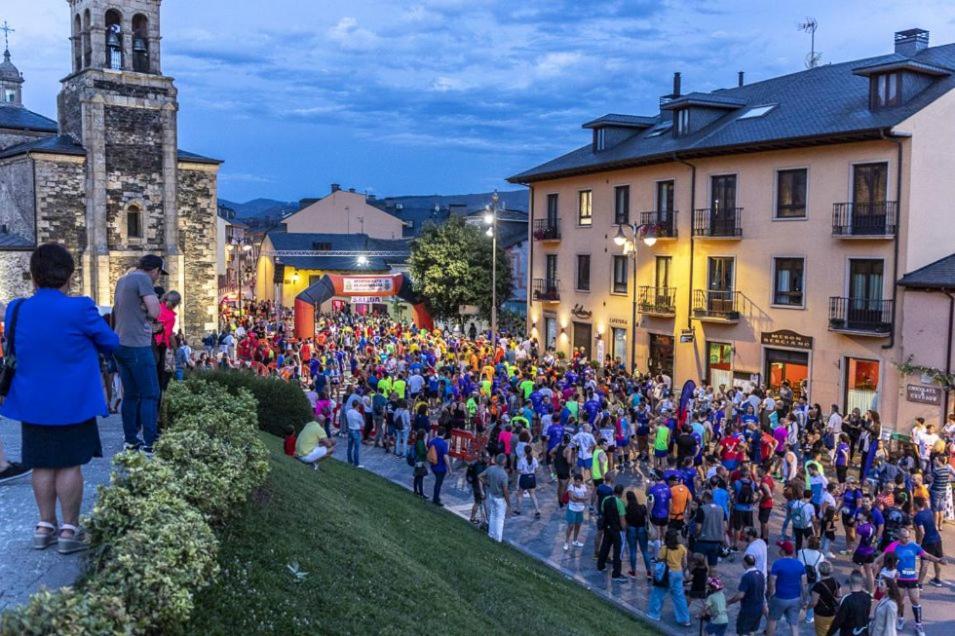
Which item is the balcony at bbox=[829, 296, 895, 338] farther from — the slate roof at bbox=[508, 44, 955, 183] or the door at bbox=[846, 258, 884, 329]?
the slate roof at bbox=[508, 44, 955, 183]

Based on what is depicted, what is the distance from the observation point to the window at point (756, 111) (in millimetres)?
31570

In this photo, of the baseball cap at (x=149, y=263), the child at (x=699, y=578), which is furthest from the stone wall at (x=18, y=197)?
the child at (x=699, y=578)

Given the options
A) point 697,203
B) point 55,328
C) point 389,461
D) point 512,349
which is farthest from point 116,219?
point 55,328

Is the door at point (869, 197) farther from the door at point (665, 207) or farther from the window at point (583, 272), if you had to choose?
the window at point (583, 272)

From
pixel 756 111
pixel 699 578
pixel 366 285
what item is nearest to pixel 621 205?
pixel 756 111

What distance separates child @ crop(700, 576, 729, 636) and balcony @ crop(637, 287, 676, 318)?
874 inches

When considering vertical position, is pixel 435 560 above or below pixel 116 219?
below

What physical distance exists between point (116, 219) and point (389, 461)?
74.5 ft

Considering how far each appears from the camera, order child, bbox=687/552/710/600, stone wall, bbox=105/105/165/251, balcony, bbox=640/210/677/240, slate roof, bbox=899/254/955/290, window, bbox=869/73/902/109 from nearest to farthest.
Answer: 1. child, bbox=687/552/710/600
2. slate roof, bbox=899/254/955/290
3. window, bbox=869/73/902/109
4. balcony, bbox=640/210/677/240
5. stone wall, bbox=105/105/165/251

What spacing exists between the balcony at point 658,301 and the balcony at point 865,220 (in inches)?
301

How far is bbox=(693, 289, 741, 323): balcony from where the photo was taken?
3002 centimetres

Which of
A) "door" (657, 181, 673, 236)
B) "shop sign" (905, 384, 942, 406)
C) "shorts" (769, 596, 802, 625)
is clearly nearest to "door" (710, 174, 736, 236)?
"door" (657, 181, 673, 236)

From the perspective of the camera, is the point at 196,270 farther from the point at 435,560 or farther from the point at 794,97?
the point at 435,560

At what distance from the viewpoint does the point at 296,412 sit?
62.8ft
